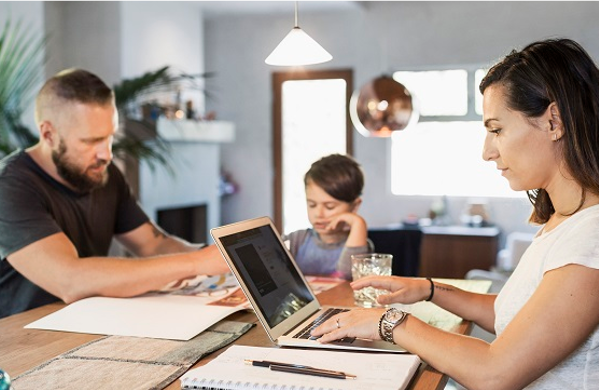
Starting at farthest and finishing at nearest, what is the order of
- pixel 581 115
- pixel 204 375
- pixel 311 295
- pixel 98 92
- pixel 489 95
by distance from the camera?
1. pixel 98 92
2. pixel 311 295
3. pixel 489 95
4. pixel 581 115
5. pixel 204 375

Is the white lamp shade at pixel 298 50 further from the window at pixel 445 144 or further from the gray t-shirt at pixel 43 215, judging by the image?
the window at pixel 445 144

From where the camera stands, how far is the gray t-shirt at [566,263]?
4.00ft

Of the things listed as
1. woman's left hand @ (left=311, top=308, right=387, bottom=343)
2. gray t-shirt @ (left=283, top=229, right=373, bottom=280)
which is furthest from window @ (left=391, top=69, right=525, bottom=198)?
woman's left hand @ (left=311, top=308, right=387, bottom=343)

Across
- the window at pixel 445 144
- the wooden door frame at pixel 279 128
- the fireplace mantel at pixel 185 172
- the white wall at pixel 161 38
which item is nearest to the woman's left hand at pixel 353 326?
the fireplace mantel at pixel 185 172

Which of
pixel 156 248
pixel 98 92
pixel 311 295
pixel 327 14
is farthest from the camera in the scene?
pixel 327 14

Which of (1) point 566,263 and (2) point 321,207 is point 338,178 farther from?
(1) point 566,263

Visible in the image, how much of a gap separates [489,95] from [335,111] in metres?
5.74

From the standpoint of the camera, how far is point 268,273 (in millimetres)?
1576

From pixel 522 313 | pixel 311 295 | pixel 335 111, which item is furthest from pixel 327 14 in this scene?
pixel 522 313

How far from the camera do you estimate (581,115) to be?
4.17 ft

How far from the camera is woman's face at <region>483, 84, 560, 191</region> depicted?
1303 mm

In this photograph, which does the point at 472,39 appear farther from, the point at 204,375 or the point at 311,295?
the point at 204,375

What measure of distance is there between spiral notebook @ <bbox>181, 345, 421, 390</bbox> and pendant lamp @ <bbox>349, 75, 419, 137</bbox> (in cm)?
316

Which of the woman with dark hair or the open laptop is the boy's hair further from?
the woman with dark hair
